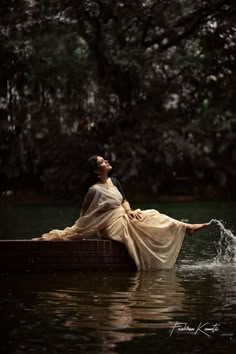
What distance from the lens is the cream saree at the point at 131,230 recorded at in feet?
33.4

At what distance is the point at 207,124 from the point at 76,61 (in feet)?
18.6

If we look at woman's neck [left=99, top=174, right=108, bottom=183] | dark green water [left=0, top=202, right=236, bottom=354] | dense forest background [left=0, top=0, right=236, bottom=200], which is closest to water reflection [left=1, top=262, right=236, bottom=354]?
dark green water [left=0, top=202, right=236, bottom=354]

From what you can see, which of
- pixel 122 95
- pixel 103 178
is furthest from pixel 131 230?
pixel 122 95

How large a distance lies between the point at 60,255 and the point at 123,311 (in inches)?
120

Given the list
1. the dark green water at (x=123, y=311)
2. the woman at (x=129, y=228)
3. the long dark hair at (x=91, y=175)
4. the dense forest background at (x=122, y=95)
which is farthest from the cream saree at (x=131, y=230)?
the dense forest background at (x=122, y=95)

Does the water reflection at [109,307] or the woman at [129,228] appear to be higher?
the woman at [129,228]

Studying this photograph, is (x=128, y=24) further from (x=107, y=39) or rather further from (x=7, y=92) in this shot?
(x=7, y=92)

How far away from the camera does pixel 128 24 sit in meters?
33.3

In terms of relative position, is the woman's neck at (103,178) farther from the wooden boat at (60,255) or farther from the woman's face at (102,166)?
the wooden boat at (60,255)

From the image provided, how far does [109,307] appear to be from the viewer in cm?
732

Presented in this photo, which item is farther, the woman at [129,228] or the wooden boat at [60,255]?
the woman at [129,228]

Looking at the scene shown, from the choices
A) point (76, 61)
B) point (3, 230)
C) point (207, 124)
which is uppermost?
point (76, 61)

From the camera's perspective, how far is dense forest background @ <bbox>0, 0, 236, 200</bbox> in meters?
32.7

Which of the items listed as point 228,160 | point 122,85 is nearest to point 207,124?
point 228,160
